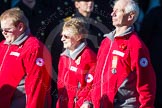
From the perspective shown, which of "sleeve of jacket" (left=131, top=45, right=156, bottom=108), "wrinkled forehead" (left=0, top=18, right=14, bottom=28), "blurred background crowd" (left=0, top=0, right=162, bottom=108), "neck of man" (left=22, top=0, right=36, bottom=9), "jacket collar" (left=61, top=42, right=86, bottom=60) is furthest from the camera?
"neck of man" (left=22, top=0, right=36, bottom=9)

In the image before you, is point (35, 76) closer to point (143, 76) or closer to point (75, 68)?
point (75, 68)

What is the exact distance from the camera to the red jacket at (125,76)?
6.44 meters

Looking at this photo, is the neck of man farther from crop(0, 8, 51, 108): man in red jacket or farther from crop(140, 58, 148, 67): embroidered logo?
crop(140, 58, 148, 67): embroidered logo

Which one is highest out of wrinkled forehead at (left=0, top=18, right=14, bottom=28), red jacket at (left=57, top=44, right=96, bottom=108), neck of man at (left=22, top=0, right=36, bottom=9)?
neck of man at (left=22, top=0, right=36, bottom=9)

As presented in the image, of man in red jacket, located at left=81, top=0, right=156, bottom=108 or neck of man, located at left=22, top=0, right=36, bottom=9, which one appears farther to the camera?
neck of man, located at left=22, top=0, right=36, bottom=9

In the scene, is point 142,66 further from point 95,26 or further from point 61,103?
point 95,26

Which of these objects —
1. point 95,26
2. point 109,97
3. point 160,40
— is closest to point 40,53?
point 109,97

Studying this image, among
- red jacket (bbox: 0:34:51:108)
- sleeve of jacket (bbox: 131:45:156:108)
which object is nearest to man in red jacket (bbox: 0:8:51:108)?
red jacket (bbox: 0:34:51:108)

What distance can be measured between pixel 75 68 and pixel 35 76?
1.34ft

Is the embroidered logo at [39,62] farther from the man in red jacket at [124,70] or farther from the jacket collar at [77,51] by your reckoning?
the man in red jacket at [124,70]

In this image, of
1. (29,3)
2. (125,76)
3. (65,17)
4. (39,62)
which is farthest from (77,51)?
(29,3)

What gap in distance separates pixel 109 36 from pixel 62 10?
Answer: 194cm

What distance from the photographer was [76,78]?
6.89 meters

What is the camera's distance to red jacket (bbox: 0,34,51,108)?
6.75 metres
